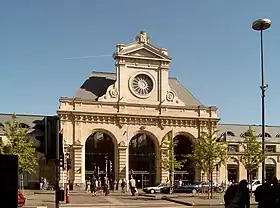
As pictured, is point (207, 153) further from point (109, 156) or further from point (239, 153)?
point (239, 153)

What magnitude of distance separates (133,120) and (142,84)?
256 inches

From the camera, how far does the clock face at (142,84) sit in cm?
7988

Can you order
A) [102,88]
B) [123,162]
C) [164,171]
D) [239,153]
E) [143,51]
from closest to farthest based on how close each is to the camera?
[123,162], [164,171], [143,51], [102,88], [239,153]

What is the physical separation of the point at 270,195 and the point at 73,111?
207ft

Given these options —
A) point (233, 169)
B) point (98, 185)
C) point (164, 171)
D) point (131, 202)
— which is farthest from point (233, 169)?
point (131, 202)

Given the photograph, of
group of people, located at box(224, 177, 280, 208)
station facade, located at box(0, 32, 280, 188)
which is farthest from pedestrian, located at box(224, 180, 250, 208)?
Result: station facade, located at box(0, 32, 280, 188)

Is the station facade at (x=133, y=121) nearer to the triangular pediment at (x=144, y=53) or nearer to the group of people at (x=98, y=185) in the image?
the triangular pediment at (x=144, y=53)

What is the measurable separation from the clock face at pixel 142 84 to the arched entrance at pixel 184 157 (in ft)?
29.0

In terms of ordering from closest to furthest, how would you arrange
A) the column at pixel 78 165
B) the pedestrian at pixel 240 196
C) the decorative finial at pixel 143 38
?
the pedestrian at pixel 240 196
the column at pixel 78 165
the decorative finial at pixel 143 38

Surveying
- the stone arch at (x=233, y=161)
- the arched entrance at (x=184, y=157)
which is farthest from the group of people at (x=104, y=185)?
the stone arch at (x=233, y=161)

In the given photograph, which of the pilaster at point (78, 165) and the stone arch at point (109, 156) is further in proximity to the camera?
the stone arch at point (109, 156)

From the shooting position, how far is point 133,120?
254 feet

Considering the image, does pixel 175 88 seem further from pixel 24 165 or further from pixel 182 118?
pixel 24 165

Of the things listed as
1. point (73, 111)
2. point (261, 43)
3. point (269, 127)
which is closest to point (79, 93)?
point (73, 111)
